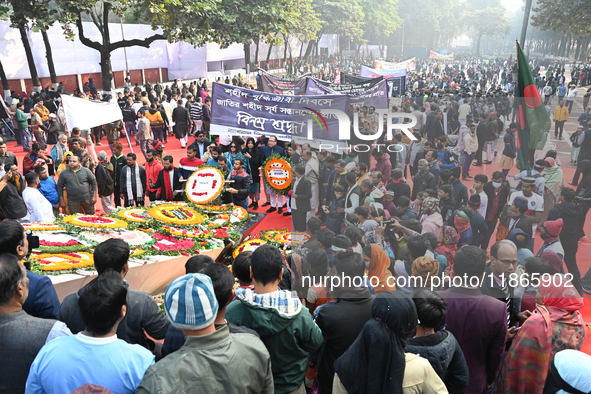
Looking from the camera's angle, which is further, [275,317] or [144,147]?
[144,147]

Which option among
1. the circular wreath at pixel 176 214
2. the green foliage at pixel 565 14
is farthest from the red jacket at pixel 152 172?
the green foliage at pixel 565 14

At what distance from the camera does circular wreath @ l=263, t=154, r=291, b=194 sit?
344 inches

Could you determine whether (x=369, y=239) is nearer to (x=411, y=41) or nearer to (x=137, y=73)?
(x=137, y=73)

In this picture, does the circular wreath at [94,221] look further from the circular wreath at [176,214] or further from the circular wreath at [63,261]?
the circular wreath at [63,261]

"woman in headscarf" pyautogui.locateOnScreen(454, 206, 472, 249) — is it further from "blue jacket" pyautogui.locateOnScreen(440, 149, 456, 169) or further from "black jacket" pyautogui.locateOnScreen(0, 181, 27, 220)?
"black jacket" pyautogui.locateOnScreen(0, 181, 27, 220)

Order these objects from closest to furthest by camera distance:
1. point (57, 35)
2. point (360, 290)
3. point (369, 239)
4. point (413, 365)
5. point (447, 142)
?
point (413, 365), point (360, 290), point (369, 239), point (447, 142), point (57, 35)

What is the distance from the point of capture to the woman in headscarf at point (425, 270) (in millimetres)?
3535

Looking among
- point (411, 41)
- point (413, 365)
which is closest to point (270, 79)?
point (413, 365)

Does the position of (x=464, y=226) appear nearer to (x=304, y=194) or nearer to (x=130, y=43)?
(x=304, y=194)

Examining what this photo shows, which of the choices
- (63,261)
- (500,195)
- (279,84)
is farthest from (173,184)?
(279,84)

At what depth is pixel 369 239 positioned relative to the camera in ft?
12.4

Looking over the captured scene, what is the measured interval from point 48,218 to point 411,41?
46.4 metres

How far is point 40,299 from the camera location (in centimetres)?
338

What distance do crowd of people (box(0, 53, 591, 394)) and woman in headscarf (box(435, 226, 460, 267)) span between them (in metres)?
0.02
